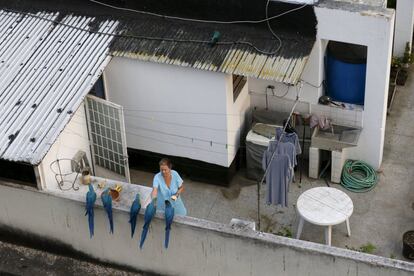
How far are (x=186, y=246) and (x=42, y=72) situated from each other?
4734 mm

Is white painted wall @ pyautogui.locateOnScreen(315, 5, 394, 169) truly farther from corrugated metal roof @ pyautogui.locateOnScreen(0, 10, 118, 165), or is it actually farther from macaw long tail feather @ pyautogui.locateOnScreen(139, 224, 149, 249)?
macaw long tail feather @ pyautogui.locateOnScreen(139, 224, 149, 249)

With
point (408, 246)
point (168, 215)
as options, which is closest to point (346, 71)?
point (408, 246)

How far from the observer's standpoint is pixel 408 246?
14.4m

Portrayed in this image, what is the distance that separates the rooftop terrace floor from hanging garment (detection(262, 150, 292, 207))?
2.10 ft

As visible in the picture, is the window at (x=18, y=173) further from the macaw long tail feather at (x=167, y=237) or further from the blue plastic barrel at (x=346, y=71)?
the blue plastic barrel at (x=346, y=71)

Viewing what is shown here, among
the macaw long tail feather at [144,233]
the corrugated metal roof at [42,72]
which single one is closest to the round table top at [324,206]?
the macaw long tail feather at [144,233]

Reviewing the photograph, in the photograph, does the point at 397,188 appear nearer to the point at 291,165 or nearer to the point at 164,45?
the point at 291,165

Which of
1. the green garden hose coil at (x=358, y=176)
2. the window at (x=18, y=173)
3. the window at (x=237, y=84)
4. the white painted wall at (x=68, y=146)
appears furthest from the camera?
the green garden hose coil at (x=358, y=176)

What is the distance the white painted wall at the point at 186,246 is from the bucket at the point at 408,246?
202 centimetres

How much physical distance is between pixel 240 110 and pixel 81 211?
163 inches

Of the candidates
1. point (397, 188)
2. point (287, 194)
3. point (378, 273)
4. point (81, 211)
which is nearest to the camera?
point (378, 273)

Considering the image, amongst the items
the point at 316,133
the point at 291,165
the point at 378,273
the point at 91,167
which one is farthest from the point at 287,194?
the point at 91,167

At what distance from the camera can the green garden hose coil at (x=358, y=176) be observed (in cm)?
1617

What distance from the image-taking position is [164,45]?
15.8 meters
